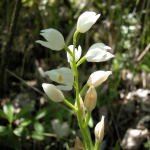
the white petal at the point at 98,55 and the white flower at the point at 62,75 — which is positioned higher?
the white petal at the point at 98,55

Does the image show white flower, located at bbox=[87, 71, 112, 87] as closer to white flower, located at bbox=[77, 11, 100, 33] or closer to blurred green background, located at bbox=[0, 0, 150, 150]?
white flower, located at bbox=[77, 11, 100, 33]

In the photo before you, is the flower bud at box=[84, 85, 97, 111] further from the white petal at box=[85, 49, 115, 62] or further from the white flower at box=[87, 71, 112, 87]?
the white petal at box=[85, 49, 115, 62]

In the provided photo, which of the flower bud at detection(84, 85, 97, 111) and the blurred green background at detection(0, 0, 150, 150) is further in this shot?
the blurred green background at detection(0, 0, 150, 150)

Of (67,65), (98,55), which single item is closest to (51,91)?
(98,55)

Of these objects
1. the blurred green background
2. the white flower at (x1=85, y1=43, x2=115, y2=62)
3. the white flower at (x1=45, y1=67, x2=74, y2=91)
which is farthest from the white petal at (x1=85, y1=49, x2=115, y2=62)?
the blurred green background

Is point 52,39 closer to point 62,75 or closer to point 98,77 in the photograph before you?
point 62,75

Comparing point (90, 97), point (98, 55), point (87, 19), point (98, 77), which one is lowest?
point (90, 97)

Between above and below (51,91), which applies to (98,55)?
→ above

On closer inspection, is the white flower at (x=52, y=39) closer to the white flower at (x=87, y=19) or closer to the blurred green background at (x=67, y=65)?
the white flower at (x=87, y=19)

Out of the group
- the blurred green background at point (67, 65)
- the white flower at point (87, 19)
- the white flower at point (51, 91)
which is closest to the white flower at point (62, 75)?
the white flower at point (51, 91)

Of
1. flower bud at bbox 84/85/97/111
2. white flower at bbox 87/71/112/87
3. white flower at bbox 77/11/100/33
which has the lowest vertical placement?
flower bud at bbox 84/85/97/111

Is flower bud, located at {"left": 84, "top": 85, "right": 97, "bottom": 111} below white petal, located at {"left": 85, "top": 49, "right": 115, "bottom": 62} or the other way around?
below
